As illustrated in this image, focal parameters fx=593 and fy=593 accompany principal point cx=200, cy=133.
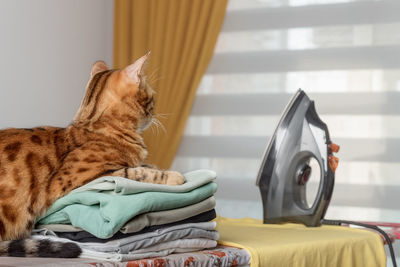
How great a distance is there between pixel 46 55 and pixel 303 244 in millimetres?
1824

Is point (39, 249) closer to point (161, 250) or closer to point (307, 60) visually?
point (161, 250)

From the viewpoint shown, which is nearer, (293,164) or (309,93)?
(293,164)

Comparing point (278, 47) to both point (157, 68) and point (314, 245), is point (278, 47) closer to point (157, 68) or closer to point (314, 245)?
point (157, 68)

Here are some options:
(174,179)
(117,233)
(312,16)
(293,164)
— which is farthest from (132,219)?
(312,16)

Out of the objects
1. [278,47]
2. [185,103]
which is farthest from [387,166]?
[185,103]

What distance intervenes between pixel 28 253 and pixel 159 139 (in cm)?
200

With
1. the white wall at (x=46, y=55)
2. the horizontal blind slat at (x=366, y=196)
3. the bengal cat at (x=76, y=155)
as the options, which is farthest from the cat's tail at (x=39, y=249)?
the horizontal blind slat at (x=366, y=196)

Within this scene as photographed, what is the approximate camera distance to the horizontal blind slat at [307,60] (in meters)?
2.61

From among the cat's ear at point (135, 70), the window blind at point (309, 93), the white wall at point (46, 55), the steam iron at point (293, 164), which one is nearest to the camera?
the cat's ear at point (135, 70)

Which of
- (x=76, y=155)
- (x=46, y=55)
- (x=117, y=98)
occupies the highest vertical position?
(x=46, y=55)

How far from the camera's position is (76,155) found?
1146mm

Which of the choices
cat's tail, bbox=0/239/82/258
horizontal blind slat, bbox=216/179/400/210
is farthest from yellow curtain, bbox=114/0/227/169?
cat's tail, bbox=0/239/82/258

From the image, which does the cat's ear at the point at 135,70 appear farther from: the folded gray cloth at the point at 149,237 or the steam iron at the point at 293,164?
the steam iron at the point at 293,164

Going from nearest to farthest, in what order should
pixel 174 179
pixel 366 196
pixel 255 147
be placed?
pixel 174 179, pixel 366 196, pixel 255 147
